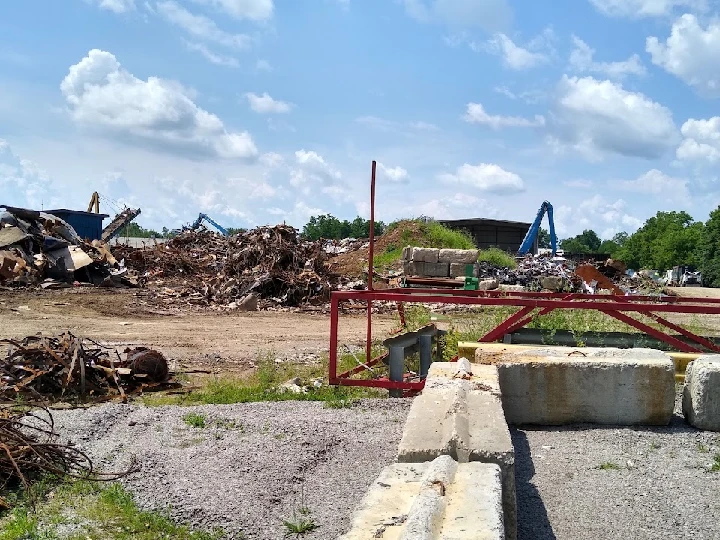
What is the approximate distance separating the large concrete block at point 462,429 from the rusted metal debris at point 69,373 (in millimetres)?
4524

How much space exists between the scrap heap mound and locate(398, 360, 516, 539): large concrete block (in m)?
14.0

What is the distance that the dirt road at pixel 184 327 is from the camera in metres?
11.7

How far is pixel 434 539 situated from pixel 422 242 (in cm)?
2934

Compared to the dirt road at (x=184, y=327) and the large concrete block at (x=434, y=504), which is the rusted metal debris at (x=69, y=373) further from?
the large concrete block at (x=434, y=504)

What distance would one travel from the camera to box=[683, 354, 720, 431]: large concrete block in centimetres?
558

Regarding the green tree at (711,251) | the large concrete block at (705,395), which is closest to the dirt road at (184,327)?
the large concrete block at (705,395)

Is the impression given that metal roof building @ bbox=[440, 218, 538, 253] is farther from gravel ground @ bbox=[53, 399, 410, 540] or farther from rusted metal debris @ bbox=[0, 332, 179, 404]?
gravel ground @ bbox=[53, 399, 410, 540]

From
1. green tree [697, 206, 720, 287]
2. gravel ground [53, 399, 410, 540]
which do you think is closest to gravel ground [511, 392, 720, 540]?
gravel ground [53, 399, 410, 540]

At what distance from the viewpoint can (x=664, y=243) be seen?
233 feet

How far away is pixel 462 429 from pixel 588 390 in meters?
2.21

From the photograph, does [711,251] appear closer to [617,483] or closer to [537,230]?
[537,230]

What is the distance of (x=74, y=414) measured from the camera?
673 centimetres

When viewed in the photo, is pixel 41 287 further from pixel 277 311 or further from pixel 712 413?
pixel 712 413

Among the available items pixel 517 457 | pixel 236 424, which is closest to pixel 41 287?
pixel 236 424
